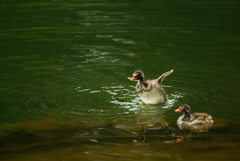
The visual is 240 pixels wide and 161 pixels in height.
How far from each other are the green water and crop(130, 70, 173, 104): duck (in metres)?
0.17

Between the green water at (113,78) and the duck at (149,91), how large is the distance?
172mm

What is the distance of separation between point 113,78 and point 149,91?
227cm

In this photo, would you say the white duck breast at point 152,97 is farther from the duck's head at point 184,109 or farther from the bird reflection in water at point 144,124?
the duck's head at point 184,109

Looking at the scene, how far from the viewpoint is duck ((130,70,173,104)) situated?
1156 cm

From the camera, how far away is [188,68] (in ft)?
47.3

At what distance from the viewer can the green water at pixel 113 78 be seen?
30.3 ft

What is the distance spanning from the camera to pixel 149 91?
37.9 ft

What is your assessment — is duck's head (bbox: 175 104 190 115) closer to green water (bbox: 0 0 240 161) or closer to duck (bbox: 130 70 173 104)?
green water (bbox: 0 0 240 161)

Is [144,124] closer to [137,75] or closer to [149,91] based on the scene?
[149,91]

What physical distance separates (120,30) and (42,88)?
23.3 ft

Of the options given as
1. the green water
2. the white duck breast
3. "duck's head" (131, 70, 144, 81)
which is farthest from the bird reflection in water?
"duck's head" (131, 70, 144, 81)

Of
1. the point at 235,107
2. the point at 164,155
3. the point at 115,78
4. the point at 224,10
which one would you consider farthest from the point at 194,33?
the point at 164,155

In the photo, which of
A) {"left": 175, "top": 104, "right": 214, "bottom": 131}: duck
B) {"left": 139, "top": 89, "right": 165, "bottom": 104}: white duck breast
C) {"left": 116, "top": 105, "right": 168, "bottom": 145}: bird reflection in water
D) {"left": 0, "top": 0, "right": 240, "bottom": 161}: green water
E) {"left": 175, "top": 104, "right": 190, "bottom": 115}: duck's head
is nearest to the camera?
{"left": 0, "top": 0, "right": 240, "bottom": 161}: green water

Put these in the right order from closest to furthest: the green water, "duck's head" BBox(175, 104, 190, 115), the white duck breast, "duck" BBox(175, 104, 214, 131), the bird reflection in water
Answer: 1. the green water
2. the bird reflection in water
3. "duck" BBox(175, 104, 214, 131)
4. "duck's head" BBox(175, 104, 190, 115)
5. the white duck breast
